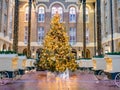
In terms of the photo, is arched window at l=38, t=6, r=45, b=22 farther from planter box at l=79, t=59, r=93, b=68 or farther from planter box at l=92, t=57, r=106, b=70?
planter box at l=92, t=57, r=106, b=70

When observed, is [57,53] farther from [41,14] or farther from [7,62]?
[41,14]

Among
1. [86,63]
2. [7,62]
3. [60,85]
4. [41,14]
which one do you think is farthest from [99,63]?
[41,14]

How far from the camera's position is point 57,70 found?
16.3 m

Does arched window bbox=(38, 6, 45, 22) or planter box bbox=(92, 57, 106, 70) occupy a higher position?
arched window bbox=(38, 6, 45, 22)

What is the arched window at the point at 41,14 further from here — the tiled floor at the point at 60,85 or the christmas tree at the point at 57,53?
the tiled floor at the point at 60,85

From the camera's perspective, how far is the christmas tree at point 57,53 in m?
16.8

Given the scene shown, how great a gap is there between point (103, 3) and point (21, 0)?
16.2m

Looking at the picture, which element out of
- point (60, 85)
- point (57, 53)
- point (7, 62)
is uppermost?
point (57, 53)

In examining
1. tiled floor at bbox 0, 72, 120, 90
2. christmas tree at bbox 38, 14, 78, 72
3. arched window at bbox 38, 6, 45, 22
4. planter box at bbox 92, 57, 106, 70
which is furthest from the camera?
arched window at bbox 38, 6, 45, 22

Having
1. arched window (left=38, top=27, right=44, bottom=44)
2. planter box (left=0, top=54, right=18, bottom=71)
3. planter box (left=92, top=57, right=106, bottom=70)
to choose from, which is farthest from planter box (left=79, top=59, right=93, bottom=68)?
arched window (left=38, top=27, right=44, bottom=44)

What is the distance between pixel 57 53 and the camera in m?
17.2

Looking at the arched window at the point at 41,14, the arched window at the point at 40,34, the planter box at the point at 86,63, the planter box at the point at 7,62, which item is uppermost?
the arched window at the point at 41,14

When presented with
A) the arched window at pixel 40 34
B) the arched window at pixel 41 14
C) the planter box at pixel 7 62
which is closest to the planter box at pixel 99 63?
the planter box at pixel 7 62

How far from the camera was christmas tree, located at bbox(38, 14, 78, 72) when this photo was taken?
55.0 feet
